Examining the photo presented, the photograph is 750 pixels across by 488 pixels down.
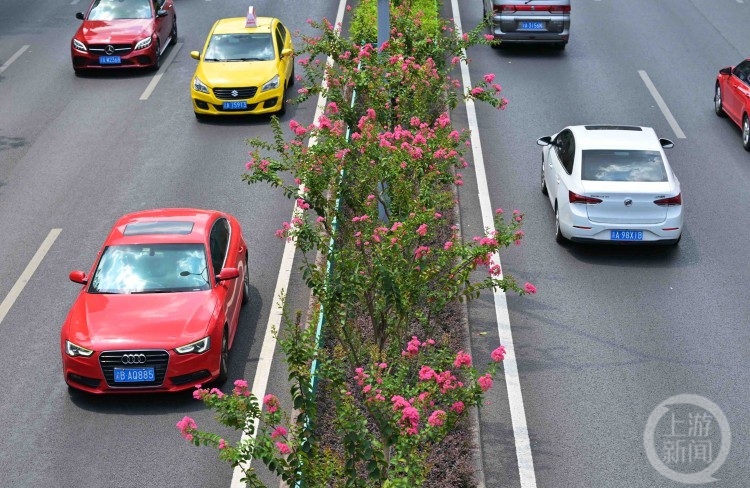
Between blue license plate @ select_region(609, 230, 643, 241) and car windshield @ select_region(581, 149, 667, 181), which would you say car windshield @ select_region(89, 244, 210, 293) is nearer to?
blue license plate @ select_region(609, 230, 643, 241)

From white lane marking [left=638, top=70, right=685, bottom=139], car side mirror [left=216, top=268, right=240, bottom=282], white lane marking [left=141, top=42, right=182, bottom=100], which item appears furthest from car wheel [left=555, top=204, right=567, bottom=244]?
white lane marking [left=141, top=42, right=182, bottom=100]

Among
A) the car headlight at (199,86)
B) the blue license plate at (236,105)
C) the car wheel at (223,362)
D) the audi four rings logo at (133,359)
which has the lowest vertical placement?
the blue license plate at (236,105)

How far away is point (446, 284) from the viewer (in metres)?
12.4

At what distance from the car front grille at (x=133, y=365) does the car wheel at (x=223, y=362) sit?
675 mm

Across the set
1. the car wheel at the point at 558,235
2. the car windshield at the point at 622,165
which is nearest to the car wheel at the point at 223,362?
the car wheel at the point at 558,235

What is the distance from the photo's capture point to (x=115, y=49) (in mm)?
25406

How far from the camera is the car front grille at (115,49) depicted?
2528 centimetres

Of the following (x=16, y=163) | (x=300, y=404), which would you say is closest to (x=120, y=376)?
(x=300, y=404)

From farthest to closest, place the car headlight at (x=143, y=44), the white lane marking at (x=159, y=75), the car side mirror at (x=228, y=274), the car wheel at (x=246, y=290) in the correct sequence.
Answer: the car headlight at (x=143, y=44)
the white lane marking at (x=159, y=75)
the car wheel at (x=246, y=290)
the car side mirror at (x=228, y=274)

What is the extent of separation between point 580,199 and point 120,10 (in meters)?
13.8

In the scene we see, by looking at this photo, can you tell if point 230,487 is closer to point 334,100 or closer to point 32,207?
point 334,100

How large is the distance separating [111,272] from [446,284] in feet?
13.3

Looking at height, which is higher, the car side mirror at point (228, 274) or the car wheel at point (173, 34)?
the car side mirror at point (228, 274)

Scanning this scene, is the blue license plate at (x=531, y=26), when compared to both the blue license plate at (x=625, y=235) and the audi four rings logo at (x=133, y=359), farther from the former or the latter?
the audi four rings logo at (x=133, y=359)
